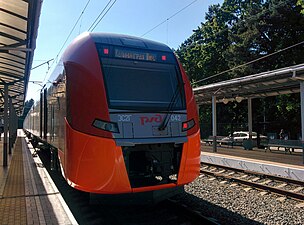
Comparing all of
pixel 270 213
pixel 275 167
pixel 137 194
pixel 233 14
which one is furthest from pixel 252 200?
pixel 233 14

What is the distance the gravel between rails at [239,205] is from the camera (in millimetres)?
6566

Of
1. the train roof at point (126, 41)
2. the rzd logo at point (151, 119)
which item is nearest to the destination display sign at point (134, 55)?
the train roof at point (126, 41)

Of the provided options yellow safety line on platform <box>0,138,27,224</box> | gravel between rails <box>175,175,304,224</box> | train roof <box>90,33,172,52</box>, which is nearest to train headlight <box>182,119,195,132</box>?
train roof <box>90,33,172,52</box>

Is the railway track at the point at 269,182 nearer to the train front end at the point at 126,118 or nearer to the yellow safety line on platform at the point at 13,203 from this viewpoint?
the train front end at the point at 126,118

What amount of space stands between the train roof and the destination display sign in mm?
139

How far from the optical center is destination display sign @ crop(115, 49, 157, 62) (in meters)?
6.01

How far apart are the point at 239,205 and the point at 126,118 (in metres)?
3.68

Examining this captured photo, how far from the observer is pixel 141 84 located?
6020 millimetres

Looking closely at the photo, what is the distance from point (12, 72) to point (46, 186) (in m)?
6.85

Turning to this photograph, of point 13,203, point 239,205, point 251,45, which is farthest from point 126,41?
point 251,45

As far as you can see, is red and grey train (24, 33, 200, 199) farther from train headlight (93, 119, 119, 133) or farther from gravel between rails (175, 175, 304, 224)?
gravel between rails (175, 175, 304, 224)

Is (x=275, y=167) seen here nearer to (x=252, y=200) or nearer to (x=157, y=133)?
(x=252, y=200)

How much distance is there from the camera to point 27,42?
930 cm

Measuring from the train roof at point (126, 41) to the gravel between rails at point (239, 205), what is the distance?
3.38 metres
